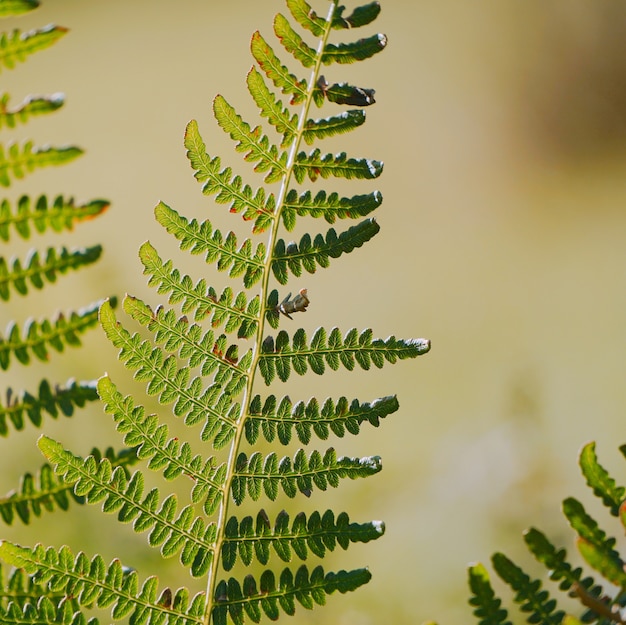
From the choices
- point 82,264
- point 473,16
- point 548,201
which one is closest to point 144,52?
point 473,16

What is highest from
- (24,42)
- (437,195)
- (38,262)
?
(437,195)

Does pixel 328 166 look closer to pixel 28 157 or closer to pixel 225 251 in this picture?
pixel 225 251

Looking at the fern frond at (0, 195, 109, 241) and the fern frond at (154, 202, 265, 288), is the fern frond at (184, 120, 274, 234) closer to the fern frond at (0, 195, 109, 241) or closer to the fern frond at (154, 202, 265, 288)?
the fern frond at (154, 202, 265, 288)

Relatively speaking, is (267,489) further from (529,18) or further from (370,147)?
(529,18)

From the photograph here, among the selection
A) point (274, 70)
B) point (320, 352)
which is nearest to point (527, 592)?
point (320, 352)

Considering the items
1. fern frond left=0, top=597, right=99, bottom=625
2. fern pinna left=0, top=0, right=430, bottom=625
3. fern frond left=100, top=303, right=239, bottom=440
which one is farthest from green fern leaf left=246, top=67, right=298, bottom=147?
fern frond left=0, top=597, right=99, bottom=625
